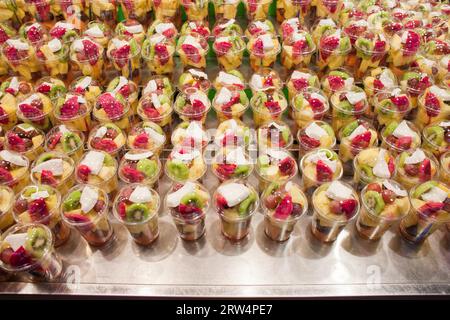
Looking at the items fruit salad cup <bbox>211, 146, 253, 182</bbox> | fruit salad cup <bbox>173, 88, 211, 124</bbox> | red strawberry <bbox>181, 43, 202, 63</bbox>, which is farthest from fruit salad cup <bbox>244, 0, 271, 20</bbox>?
fruit salad cup <bbox>211, 146, 253, 182</bbox>

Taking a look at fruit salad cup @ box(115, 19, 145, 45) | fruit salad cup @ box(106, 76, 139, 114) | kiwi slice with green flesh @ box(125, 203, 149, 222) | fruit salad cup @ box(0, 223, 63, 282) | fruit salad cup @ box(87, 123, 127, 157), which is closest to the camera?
fruit salad cup @ box(0, 223, 63, 282)

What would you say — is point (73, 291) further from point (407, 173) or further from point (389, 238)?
point (407, 173)

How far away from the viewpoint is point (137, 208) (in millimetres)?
1894

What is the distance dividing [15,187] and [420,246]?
2.16 m

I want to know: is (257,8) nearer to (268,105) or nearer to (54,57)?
(268,105)

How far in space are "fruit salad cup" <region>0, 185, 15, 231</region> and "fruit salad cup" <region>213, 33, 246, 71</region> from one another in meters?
1.59

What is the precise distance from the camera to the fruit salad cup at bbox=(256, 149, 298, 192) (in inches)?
82.7

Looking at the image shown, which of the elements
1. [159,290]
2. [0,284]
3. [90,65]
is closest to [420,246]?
[159,290]

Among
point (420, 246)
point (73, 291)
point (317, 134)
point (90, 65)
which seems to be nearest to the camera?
point (73, 291)

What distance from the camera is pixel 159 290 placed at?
1.96 meters

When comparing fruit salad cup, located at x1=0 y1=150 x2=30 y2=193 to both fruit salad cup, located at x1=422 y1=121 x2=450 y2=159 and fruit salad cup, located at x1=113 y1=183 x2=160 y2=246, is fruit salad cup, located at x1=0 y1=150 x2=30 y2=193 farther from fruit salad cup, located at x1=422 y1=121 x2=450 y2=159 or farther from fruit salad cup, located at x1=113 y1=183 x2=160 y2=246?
fruit salad cup, located at x1=422 y1=121 x2=450 y2=159

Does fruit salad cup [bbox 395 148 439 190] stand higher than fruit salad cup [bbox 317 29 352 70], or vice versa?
fruit salad cup [bbox 317 29 352 70]

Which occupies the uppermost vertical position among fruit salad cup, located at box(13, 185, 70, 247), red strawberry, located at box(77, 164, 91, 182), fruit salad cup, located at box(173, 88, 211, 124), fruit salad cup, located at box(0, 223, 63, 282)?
fruit salad cup, located at box(173, 88, 211, 124)

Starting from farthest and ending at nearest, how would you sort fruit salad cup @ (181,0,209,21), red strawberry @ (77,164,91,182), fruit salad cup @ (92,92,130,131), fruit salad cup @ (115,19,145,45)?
1. fruit salad cup @ (181,0,209,21)
2. fruit salad cup @ (115,19,145,45)
3. fruit salad cup @ (92,92,130,131)
4. red strawberry @ (77,164,91,182)
